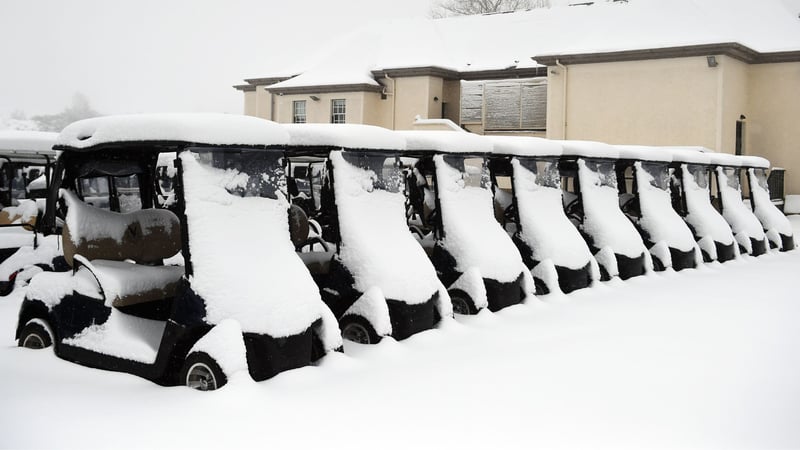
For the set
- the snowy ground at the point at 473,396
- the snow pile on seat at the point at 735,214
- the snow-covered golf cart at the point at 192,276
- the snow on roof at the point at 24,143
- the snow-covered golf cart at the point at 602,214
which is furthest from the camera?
the snow pile on seat at the point at 735,214

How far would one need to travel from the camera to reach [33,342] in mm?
6289

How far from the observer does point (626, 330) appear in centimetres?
746

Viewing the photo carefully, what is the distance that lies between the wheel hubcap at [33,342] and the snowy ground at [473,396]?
13 cm

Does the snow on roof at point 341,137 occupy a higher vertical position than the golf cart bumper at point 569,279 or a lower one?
higher

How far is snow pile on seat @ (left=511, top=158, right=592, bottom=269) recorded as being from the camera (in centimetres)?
916

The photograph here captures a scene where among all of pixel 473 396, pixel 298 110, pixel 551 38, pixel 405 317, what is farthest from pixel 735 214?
pixel 298 110

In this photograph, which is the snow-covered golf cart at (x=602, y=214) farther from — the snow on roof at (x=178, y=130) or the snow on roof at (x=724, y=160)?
the snow on roof at (x=178, y=130)

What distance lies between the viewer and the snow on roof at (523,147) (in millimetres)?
9164

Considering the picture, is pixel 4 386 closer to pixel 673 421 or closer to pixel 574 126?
pixel 673 421

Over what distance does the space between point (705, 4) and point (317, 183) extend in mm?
18922

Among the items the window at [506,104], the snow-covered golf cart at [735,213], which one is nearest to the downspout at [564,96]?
the window at [506,104]

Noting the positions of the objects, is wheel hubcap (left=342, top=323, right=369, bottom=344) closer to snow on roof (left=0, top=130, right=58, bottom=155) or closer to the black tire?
the black tire

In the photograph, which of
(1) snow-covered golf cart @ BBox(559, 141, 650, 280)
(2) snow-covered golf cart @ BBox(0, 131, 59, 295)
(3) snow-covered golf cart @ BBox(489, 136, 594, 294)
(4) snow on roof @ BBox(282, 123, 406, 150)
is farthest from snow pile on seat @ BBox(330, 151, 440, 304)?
(2) snow-covered golf cart @ BBox(0, 131, 59, 295)

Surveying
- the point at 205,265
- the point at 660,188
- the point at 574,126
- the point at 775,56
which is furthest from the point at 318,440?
the point at 775,56
